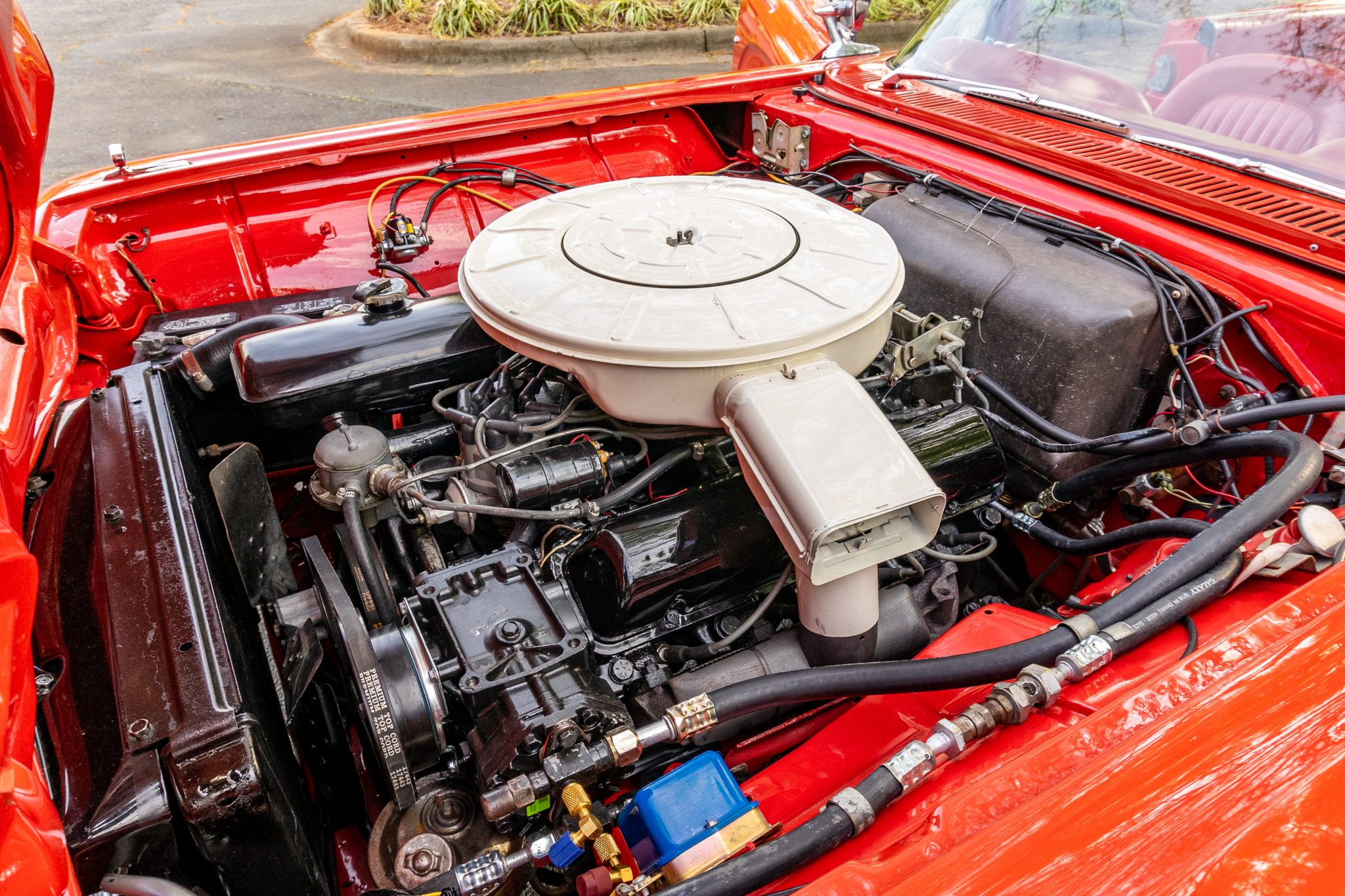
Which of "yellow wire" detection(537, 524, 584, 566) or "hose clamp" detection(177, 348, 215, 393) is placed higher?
"hose clamp" detection(177, 348, 215, 393)

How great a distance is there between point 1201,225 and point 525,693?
1.69 meters

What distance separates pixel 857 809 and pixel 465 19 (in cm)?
907

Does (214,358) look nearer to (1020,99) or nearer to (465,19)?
(1020,99)

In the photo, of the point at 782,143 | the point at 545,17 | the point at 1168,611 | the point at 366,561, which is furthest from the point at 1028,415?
the point at 545,17

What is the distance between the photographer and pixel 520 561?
1400mm

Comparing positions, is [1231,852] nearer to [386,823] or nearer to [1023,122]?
[386,823]

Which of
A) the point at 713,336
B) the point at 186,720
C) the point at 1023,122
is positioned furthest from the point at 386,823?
the point at 1023,122

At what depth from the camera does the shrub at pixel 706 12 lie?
846cm

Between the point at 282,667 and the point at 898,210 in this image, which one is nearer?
the point at 282,667

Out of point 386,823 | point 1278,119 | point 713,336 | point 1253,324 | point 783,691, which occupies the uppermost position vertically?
point 1278,119

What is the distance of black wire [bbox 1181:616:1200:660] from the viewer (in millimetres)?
1086

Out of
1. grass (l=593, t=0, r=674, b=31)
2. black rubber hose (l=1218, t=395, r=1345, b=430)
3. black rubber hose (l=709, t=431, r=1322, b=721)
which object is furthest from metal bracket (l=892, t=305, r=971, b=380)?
grass (l=593, t=0, r=674, b=31)

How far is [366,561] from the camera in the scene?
140cm

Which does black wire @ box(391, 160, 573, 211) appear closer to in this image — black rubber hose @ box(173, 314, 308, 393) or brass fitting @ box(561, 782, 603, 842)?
black rubber hose @ box(173, 314, 308, 393)
